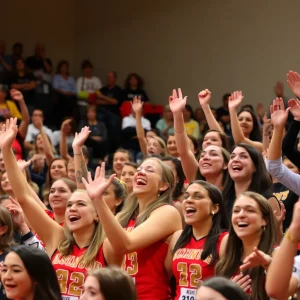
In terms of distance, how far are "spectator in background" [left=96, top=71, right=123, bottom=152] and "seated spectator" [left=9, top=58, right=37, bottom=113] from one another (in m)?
0.92

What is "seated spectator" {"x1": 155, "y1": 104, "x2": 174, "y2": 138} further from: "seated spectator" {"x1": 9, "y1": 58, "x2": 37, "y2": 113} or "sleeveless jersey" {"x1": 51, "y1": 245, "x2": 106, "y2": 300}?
"sleeveless jersey" {"x1": 51, "y1": 245, "x2": 106, "y2": 300}

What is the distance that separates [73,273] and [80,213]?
0.33 metres

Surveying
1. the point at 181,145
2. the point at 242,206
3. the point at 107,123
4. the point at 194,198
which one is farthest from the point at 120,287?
the point at 107,123

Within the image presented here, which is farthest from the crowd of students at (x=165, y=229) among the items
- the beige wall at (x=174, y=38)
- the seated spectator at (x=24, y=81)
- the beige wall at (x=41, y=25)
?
the beige wall at (x=41, y=25)

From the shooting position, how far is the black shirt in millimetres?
11555

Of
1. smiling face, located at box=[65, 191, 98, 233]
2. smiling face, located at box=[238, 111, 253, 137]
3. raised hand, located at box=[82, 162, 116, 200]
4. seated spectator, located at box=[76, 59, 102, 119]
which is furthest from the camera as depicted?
seated spectator, located at box=[76, 59, 102, 119]

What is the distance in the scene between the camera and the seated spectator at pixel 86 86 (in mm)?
11797

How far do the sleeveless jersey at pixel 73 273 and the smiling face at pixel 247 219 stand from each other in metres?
0.84

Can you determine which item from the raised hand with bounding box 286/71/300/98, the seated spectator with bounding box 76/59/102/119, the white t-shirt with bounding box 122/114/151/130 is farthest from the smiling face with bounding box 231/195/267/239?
the seated spectator with bounding box 76/59/102/119

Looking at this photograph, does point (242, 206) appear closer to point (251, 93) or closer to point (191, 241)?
point (191, 241)

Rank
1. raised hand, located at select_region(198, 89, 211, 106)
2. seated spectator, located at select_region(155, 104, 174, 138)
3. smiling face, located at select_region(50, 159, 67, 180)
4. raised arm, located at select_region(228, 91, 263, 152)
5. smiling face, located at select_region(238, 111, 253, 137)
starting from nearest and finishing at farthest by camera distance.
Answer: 1. raised arm, located at select_region(228, 91, 263, 152)
2. raised hand, located at select_region(198, 89, 211, 106)
3. smiling face, located at select_region(238, 111, 253, 137)
4. smiling face, located at select_region(50, 159, 67, 180)
5. seated spectator, located at select_region(155, 104, 174, 138)

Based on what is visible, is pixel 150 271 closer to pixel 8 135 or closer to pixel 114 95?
pixel 8 135

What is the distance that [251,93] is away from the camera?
435 inches

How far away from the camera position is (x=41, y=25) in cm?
1312
